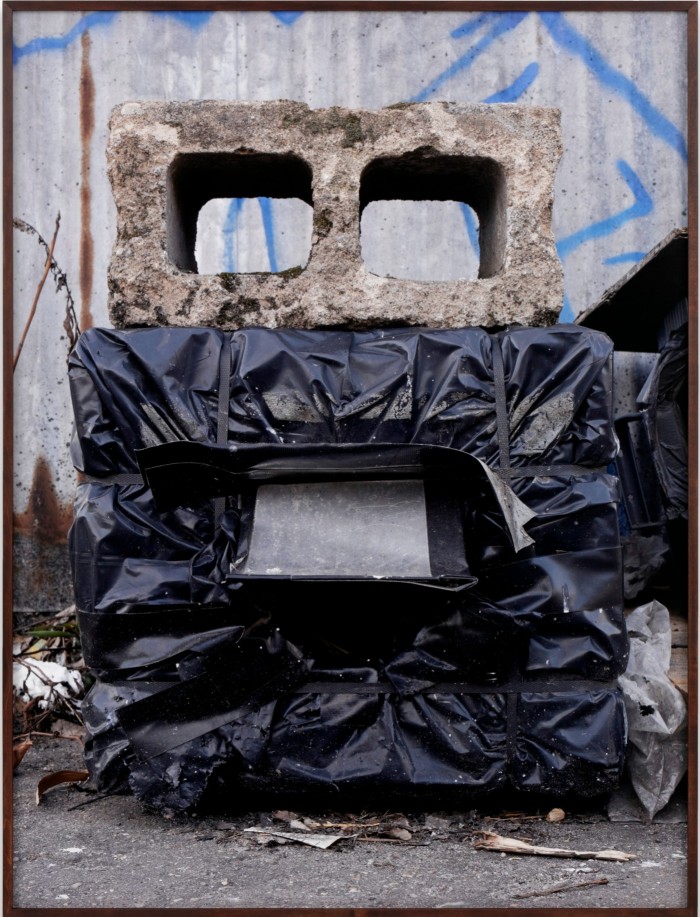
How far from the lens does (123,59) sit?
15.4 ft

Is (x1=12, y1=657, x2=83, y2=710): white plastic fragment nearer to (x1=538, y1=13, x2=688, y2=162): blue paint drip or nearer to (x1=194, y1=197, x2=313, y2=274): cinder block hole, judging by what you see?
(x1=194, y1=197, x2=313, y2=274): cinder block hole

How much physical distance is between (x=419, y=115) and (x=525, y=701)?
6.33 ft

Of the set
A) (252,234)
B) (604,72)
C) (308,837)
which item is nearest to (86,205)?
(252,234)

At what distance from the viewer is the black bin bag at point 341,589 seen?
2.51m

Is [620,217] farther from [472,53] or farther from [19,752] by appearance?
[19,752]

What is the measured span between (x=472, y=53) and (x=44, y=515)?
11.1 feet

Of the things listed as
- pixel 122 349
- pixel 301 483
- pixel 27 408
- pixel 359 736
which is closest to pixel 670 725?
pixel 359 736

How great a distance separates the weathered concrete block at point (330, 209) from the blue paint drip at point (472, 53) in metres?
1.90

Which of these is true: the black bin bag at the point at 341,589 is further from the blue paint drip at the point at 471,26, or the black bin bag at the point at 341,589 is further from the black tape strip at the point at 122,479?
the blue paint drip at the point at 471,26

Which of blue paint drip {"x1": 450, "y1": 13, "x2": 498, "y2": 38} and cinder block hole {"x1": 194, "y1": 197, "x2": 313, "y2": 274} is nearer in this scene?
blue paint drip {"x1": 450, "y1": 13, "x2": 498, "y2": 38}

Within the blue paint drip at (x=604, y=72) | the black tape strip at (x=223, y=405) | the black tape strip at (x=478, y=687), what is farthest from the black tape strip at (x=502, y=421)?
the blue paint drip at (x=604, y=72)

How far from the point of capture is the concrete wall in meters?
4.66

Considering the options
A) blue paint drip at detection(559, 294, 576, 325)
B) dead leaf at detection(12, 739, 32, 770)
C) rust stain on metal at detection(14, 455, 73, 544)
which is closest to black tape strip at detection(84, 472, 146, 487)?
dead leaf at detection(12, 739, 32, 770)

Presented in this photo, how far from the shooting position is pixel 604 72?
15.4ft
